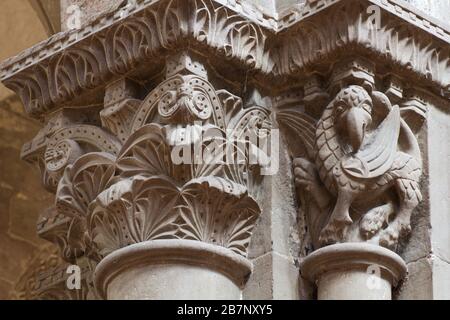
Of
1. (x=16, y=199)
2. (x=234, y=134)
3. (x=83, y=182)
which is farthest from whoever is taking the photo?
(x=16, y=199)

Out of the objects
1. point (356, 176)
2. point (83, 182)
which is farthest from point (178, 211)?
point (356, 176)

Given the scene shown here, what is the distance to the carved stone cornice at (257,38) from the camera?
4840 mm

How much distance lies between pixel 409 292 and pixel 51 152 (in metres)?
1.11

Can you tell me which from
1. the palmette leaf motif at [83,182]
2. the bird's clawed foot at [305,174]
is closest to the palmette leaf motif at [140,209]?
the palmette leaf motif at [83,182]

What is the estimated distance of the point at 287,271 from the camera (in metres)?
4.77

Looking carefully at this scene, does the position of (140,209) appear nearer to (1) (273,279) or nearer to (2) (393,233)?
(1) (273,279)

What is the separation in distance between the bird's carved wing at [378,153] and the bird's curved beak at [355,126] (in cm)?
3

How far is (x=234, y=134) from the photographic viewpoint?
190 inches

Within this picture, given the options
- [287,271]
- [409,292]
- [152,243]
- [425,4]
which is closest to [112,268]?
[152,243]

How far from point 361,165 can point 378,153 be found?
3.3 inches

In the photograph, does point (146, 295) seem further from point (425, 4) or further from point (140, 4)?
point (425, 4)

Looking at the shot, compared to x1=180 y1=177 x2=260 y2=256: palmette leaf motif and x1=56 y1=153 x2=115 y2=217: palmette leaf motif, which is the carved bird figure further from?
x1=56 y1=153 x2=115 y2=217: palmette leaf motif

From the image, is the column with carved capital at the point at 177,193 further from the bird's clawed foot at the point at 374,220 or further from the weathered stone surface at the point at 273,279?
the bird's clawed foot at the point at 374,220

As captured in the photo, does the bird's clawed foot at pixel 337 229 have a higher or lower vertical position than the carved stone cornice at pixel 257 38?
lower
